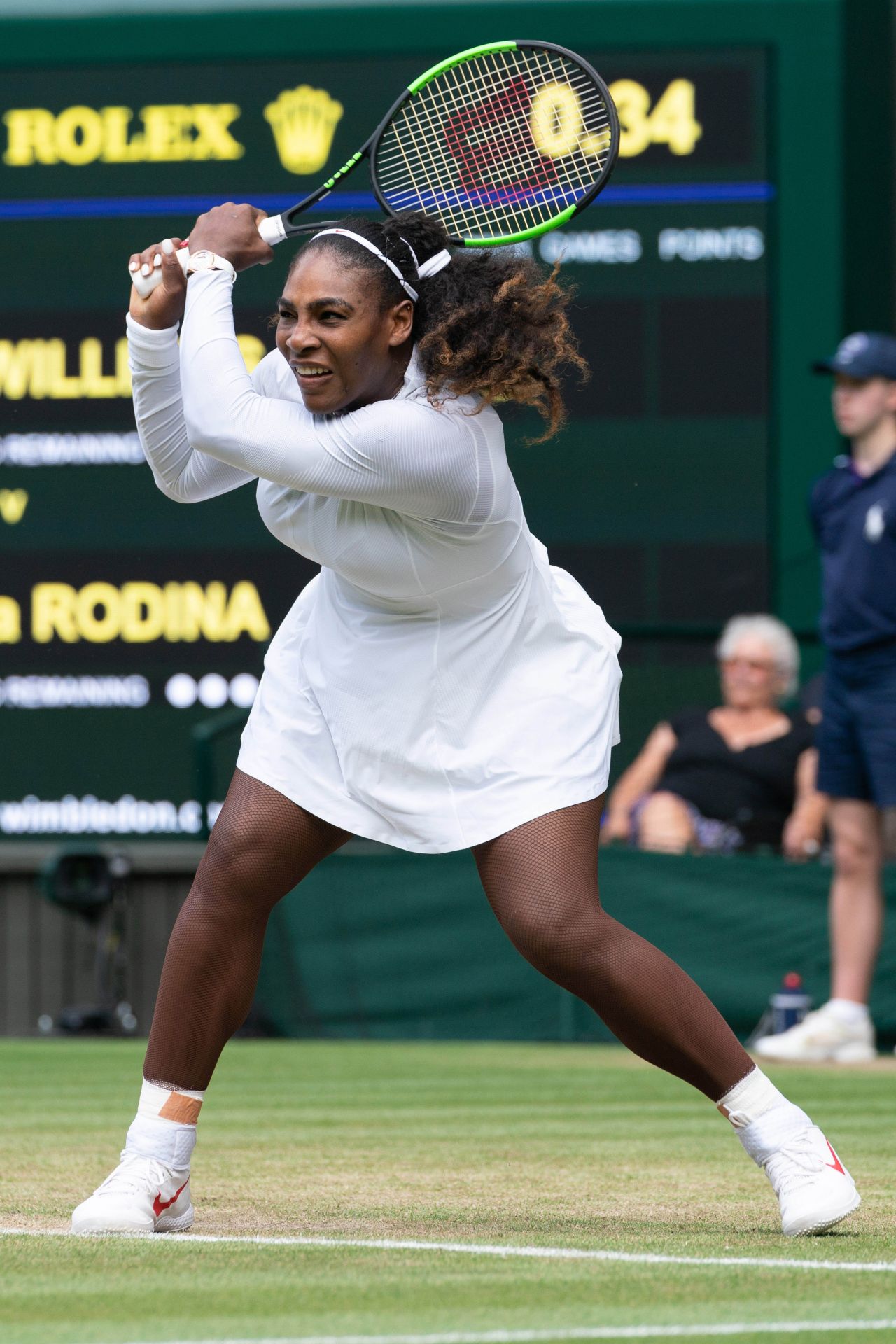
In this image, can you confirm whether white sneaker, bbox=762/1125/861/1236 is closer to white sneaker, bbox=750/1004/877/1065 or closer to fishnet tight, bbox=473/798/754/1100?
fishnet tight, bbox=473/798/754/1100

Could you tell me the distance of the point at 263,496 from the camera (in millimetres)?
3789

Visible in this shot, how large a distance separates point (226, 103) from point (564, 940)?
716 cm

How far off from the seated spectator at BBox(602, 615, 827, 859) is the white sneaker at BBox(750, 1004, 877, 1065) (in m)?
1.33

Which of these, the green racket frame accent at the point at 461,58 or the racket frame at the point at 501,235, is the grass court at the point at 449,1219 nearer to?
the racket frame at the point at 501,235

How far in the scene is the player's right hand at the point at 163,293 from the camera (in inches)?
147

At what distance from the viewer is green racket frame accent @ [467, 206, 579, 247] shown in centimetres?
398

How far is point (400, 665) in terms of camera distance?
3732mm

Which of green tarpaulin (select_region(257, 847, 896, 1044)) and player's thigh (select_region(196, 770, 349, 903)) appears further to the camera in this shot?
green tarpaulin (select_region(257, 847, 896, 1044))

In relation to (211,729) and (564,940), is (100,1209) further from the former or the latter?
(211,729)

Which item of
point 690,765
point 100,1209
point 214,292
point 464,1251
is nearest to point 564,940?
point 464,1251

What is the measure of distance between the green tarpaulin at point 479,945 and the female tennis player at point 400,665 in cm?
443

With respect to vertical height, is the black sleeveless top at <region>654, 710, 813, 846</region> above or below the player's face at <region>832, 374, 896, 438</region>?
below

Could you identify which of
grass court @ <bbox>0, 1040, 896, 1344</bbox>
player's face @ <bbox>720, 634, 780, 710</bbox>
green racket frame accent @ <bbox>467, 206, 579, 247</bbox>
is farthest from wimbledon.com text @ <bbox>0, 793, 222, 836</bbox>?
green racket frame accent @ <bbox>467, 206, 579, 247</bbox>

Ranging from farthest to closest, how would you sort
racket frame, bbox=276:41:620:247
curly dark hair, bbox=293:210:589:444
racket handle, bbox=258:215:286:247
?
racket frame, bbox=276:41:620:247, racket handle, bbox=258:215:286:247, curly dark hair, bbox=293:210:589:444
